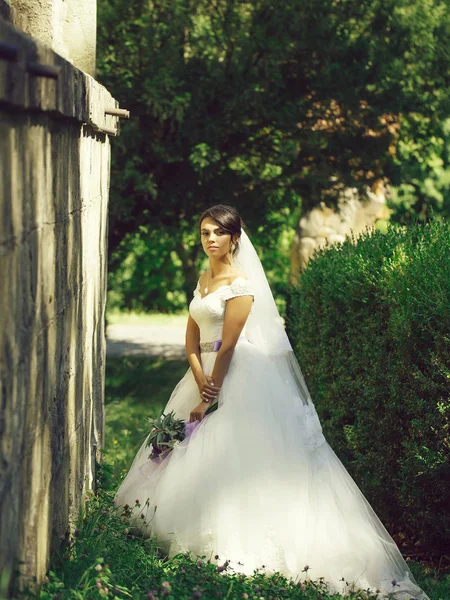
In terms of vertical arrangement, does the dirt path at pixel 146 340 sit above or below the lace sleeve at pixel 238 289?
below

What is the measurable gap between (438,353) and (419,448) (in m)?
0.57

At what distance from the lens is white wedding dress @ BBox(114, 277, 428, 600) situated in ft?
14.7

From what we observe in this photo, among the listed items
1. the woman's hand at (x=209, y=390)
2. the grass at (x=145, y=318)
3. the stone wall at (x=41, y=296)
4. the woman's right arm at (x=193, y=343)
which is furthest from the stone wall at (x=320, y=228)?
the stone wall at (x=41, y=296)

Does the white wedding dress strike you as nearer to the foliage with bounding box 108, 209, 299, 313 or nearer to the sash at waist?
the sash at waist

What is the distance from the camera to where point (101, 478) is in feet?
18.2

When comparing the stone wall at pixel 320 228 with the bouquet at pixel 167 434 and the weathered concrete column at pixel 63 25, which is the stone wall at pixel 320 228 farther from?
the bouquet at pixel 167 434

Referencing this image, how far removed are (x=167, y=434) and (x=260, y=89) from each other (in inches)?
256

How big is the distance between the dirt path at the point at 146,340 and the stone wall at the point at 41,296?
394 inches

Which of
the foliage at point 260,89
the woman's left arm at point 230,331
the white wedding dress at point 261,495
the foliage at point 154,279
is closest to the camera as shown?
the white wedding dress at point 261,495

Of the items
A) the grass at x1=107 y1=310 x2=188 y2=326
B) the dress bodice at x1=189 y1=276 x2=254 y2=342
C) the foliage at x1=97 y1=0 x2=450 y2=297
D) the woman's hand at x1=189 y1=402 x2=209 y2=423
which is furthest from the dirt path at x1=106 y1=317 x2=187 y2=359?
the woman's hand at x1=189 y1=402 x2=209 y2=423

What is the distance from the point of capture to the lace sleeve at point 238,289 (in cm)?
499

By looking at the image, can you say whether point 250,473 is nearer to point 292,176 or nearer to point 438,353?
point 438,353

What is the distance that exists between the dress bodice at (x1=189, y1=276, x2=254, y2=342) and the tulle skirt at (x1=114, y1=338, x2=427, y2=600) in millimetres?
180

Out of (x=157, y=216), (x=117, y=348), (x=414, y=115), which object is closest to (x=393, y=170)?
(x=414, y=115)
